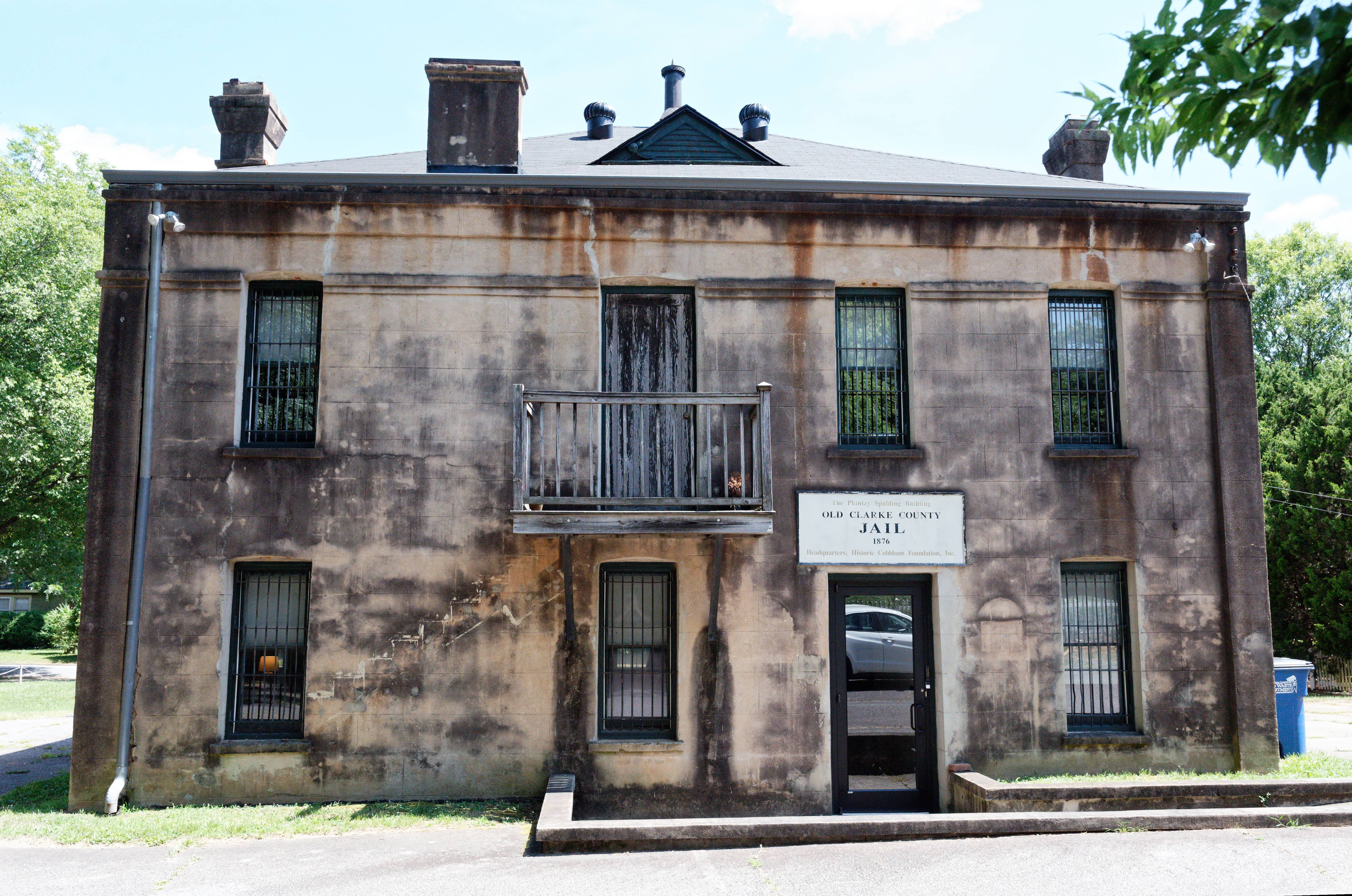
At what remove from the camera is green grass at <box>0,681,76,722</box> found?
18266mm

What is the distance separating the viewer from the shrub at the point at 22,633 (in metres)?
41.6

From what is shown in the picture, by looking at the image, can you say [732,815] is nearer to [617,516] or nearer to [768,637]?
[768,637]

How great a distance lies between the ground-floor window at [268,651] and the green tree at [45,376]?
16.2 m

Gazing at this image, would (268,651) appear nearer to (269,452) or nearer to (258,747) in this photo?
(258,747)

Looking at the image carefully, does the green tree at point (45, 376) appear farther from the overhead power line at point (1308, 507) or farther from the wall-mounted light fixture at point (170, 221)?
the overhead power line at point (1308, 507)

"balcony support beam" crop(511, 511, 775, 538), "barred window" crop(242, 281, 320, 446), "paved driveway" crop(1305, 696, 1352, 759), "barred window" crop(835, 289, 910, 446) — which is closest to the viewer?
"balcony support beam" crop(511, 511, 775, 538)

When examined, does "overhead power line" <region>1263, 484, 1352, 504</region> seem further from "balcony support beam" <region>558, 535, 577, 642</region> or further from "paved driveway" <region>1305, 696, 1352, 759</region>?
"balcony support beam" <region>558, 535, 577, 642</region>

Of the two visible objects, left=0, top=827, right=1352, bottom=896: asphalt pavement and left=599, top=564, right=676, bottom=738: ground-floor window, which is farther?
left=599, top=564, right=676, bottom=738: ground-floor window

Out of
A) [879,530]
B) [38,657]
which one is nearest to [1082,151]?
[879,530]

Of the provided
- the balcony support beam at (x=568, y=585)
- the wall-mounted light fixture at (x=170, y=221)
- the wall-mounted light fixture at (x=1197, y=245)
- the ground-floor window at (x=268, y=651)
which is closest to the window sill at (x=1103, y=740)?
the balcony support beam at (x=568, y=585)

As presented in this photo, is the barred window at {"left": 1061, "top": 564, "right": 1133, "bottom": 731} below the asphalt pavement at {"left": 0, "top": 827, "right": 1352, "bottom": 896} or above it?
above

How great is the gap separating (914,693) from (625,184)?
6.51m

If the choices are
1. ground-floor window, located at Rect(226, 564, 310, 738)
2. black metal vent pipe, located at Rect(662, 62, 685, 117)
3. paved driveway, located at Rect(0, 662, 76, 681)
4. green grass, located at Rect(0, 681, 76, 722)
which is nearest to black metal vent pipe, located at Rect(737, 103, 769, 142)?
black metal vent pipe, located at Rect(662, 62, 685, 117)

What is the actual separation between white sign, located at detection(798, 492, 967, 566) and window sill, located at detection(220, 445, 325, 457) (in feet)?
17.5
